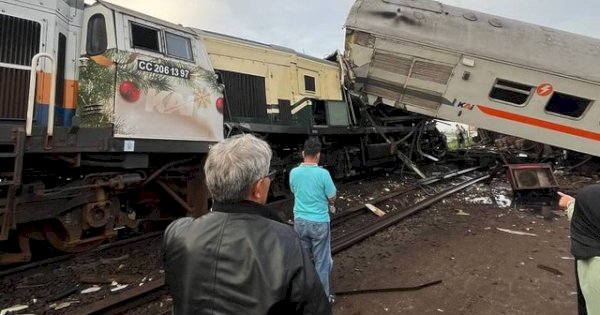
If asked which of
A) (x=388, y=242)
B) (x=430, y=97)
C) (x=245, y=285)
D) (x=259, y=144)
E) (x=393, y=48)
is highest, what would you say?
(x=393, y=48)

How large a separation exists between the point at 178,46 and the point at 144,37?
1.72 feet

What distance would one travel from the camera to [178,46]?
19.5ft

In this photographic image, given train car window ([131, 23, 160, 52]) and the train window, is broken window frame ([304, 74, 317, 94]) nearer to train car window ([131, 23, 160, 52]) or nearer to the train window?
the train window

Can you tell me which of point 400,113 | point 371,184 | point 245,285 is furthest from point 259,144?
point 400,113

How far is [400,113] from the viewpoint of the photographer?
480 inches

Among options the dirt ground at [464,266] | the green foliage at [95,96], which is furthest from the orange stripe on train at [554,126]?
the green foliage at [95,96]

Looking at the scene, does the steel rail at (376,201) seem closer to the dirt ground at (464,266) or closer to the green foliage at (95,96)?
the dirt ground at (464,266)

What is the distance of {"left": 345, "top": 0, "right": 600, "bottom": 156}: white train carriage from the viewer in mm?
8578

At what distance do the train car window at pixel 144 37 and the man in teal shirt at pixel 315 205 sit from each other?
9.89 ft

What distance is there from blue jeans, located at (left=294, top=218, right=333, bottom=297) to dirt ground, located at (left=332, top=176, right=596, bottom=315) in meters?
0.46

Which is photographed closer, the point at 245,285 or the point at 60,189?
the point at 245,285

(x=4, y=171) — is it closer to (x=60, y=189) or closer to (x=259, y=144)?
(x=60, y=189)

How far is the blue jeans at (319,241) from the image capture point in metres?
3.86

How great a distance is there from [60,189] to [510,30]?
9036 mm
